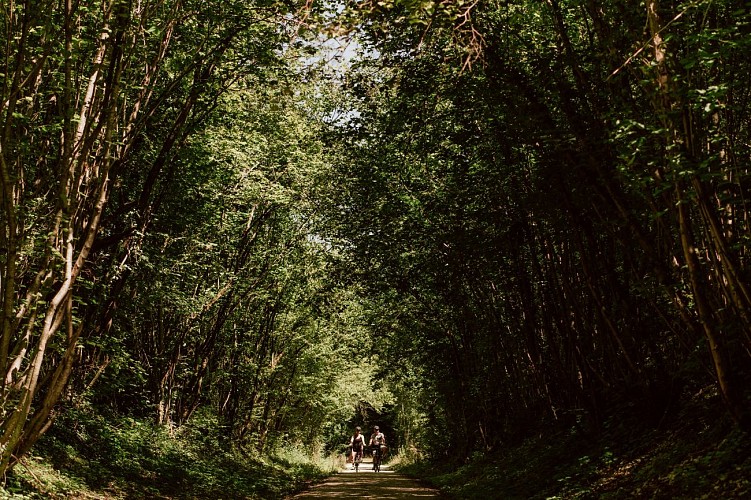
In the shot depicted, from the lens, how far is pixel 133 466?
9984 millimetres

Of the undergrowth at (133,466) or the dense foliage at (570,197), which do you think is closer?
the dense foliage at (570,197)

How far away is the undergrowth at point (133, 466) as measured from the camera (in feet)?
24.9

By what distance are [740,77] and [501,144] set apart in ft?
13.6

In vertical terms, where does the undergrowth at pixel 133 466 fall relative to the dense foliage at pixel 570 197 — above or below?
below

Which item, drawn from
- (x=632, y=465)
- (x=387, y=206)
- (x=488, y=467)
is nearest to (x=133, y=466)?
(x=387, y=206)

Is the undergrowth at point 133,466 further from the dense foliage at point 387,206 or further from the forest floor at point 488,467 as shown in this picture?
the dense foliage at point 387,206

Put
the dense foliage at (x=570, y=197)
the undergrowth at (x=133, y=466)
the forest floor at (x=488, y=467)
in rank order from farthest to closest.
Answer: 1. the undergrowth at (x=133, y=466)
2. the forest floor at (x=488, y=467)
3. the dense foliage at (x=570, y=197)

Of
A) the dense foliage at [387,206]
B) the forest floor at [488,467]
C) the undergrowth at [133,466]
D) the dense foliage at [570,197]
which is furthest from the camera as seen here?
the undergrowth at [133,466]

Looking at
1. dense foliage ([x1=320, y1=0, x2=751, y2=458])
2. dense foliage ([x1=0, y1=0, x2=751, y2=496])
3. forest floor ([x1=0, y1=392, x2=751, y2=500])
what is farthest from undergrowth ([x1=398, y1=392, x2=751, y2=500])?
dense foliage ([x1=320, y1=0, x2=751, y2=458])

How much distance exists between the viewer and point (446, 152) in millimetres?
10852

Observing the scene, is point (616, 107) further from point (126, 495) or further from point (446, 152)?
point (126, 495)

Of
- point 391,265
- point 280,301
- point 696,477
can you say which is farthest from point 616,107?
point 280,301

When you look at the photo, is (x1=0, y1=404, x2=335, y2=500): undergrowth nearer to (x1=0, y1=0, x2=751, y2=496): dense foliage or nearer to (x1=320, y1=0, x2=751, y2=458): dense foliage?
(x1=0, y1=0, x2=751, y2=496): dense foliage

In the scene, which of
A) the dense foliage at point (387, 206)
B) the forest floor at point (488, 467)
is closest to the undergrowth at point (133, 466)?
the forest floor at point (488, 467)
